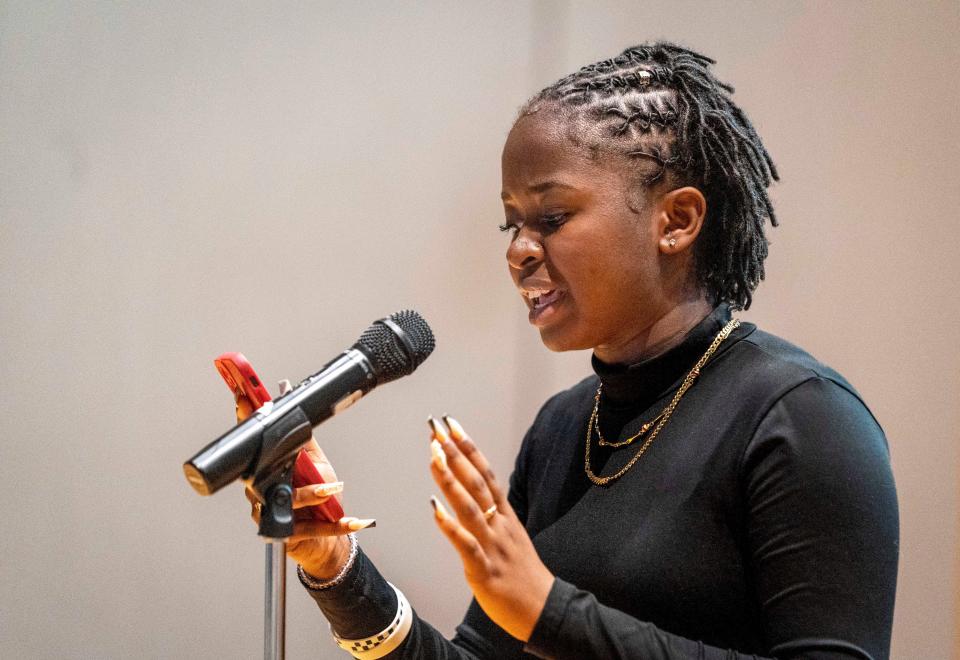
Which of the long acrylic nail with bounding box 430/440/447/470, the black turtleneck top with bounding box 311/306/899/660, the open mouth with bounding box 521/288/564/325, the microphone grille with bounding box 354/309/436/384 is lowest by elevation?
the black turtleneck top with bounding box 311/306/899/660

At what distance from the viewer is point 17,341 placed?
2066 mm

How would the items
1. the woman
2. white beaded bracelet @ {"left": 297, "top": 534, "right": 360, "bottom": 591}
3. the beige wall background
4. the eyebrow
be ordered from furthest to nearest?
the beige wall background
white beaded bracelet @ {"left": 297, "top": 534, "right": 360, "bottom": 591}
the eyebrow
the woman

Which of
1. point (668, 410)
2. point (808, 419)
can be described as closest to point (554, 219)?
point (668, 410)

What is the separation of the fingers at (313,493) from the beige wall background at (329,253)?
0.99m

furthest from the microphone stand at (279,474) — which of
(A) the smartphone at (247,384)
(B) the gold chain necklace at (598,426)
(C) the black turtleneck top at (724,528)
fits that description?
(B) the gold chain necklace at (598,426)

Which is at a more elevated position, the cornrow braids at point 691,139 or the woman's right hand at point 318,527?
the cornrow braids at point 691,139

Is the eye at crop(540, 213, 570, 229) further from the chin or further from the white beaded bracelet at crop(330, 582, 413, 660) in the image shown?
the white beaded bracelet at crop(330, 582, 413, 660)

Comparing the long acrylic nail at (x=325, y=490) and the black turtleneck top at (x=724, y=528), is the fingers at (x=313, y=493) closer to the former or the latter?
the long acrylic nail at (x=325, y=490)

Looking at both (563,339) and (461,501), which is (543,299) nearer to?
(563,339)

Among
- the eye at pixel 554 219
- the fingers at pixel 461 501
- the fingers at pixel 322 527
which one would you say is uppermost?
the eye at pixel 554 219

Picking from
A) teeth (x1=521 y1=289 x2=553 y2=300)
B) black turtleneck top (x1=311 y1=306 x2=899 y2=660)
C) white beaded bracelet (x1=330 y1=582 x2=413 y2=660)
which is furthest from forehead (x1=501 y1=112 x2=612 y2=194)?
white beaded bracelet (x1=330 y1=582 x2=413 y2=660)

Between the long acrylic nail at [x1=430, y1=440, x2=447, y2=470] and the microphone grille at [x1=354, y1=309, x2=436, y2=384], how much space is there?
0.13 meters

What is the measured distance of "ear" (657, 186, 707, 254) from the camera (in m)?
1.36

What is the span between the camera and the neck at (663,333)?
4.58 feet
